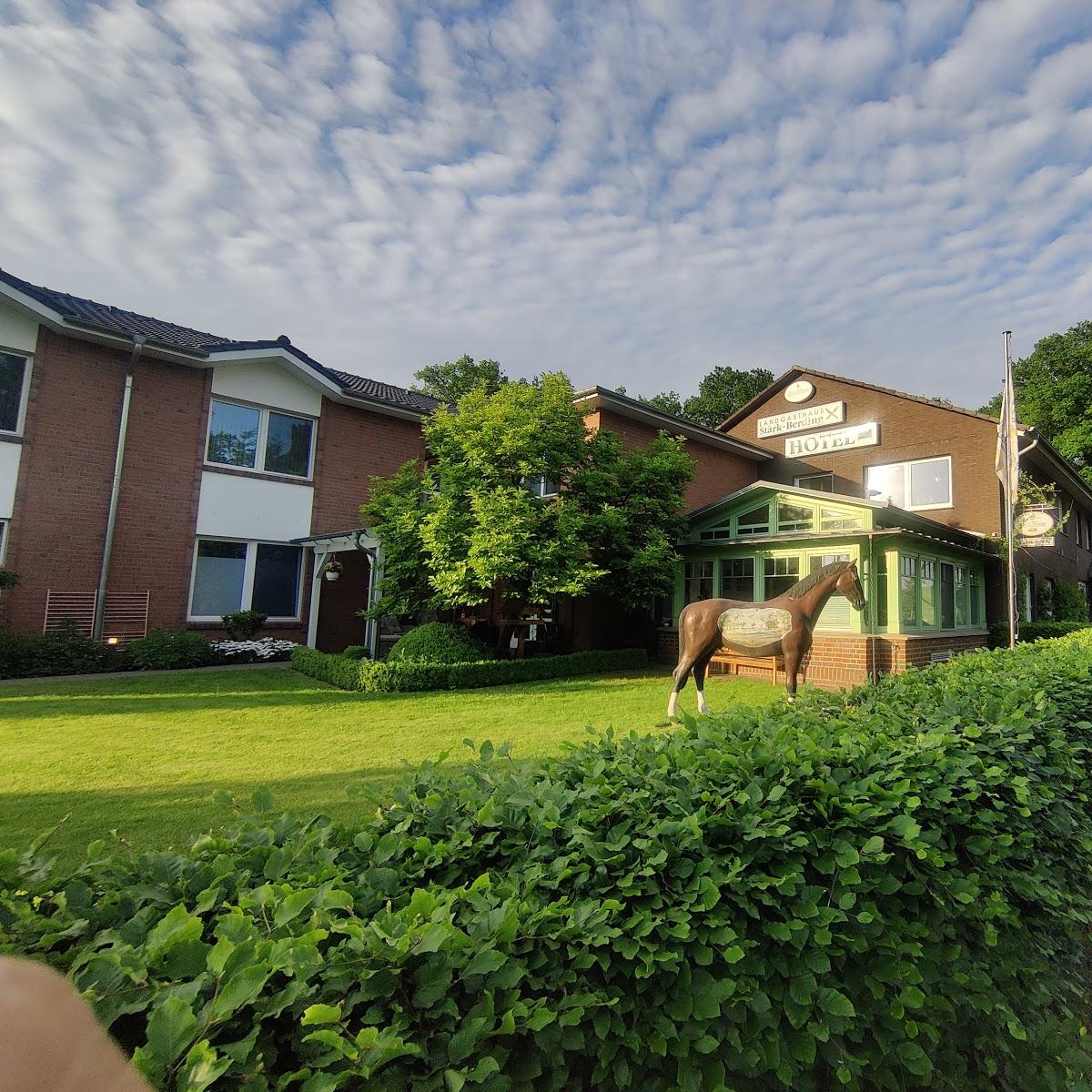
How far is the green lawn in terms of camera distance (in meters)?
4.75

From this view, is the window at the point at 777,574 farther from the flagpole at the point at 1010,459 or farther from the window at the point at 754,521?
the flagpole at the point at 1010,459

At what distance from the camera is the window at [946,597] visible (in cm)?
A: 1490

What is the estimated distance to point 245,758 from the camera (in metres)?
6.23

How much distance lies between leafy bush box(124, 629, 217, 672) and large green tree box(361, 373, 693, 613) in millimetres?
4039

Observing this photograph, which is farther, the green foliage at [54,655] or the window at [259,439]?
the window at [259,439]

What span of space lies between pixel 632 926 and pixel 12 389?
1622 centimetres

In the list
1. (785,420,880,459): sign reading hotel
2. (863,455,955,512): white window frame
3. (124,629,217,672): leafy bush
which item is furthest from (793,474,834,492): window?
(124,629,217,672): leafy bush

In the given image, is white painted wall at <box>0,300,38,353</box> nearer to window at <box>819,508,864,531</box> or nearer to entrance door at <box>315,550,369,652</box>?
entrance door at <box>315,550,369,652</box>

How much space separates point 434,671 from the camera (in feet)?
35.6

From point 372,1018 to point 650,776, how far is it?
125 centimetres

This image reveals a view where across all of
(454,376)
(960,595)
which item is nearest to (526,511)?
(960,595)

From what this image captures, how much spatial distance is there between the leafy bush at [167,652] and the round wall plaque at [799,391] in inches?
794

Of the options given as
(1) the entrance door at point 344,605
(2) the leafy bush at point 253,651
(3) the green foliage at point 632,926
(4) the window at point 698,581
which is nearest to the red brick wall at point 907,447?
(4) the window at point 698,581

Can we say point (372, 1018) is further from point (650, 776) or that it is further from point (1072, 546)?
point (1072, 546)
